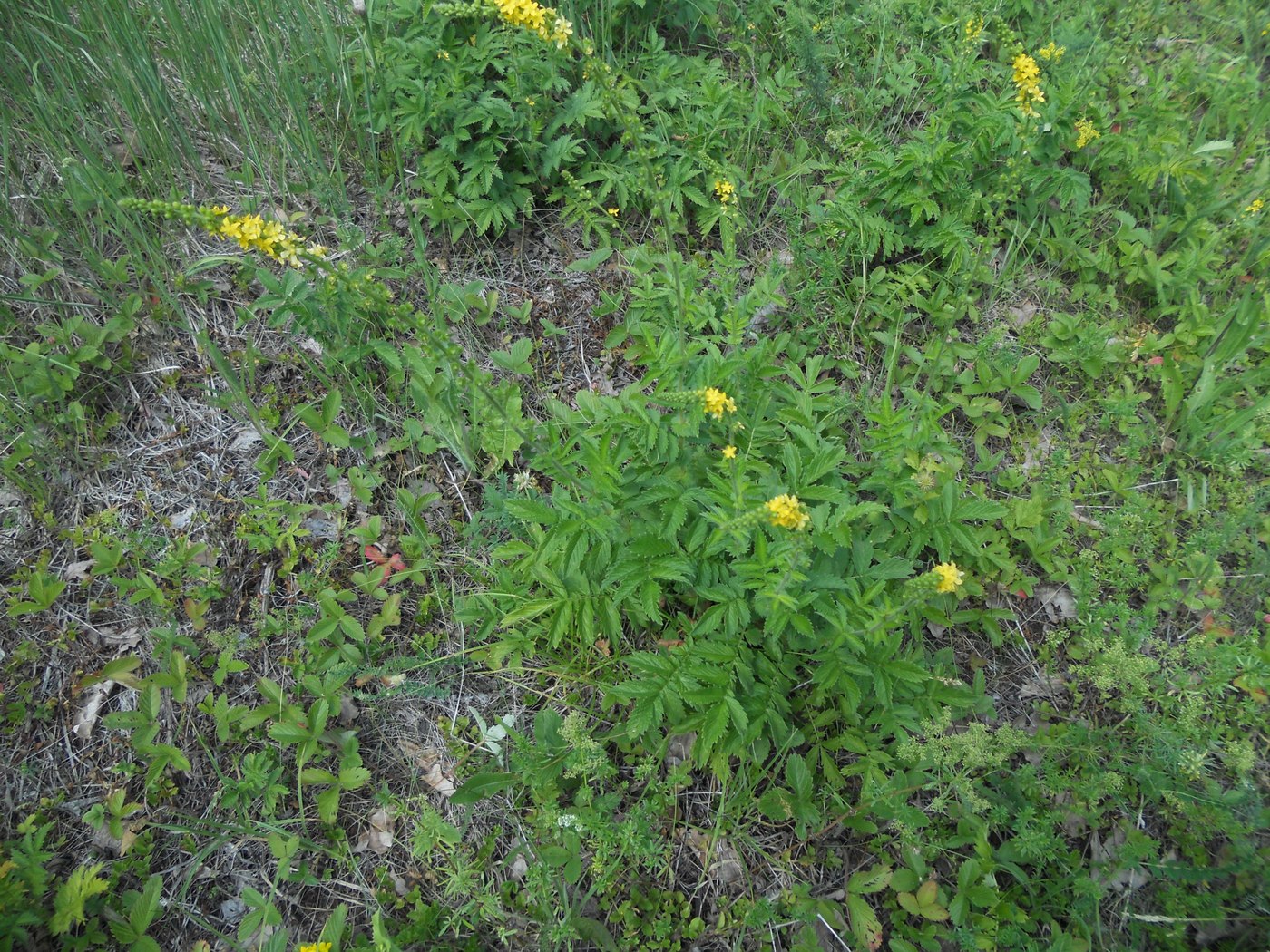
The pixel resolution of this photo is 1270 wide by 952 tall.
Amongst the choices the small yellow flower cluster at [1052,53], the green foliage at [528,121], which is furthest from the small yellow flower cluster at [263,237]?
the small yellow flower cluster at [1052,53]

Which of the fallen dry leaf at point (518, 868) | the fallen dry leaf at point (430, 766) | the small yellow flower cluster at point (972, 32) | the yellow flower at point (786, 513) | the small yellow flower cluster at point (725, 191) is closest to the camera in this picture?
the yellow flower at point (786, 513)

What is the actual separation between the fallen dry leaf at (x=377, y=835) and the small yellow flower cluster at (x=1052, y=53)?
172 inches

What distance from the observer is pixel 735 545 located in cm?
229

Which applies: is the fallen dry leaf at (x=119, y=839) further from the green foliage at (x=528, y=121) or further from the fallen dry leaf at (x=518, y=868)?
the green foliage at (x=528, y=121)

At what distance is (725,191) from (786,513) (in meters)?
1.82

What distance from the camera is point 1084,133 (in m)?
3.40

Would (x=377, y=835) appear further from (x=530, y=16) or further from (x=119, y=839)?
(x=530, y=16)

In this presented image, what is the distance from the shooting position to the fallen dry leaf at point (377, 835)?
252 centimetres

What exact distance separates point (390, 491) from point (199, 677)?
3.35 ft

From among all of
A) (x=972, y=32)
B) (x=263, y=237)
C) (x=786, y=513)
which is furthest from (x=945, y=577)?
(x=972, y=32)

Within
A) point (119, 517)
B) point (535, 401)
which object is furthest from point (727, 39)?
point (119, 517)

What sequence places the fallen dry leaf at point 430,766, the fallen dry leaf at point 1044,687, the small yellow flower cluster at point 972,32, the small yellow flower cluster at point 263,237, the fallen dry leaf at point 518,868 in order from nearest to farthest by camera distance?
the small yellow flower cluster at point 263,237 < the fallen dry leaf at point 518,868 < the fallen dry leaf at point 430,766 < the fallen dry leaf at point 1044,687 < the small yellow flower cluster at point 972,32

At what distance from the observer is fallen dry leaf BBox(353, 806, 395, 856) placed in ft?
8.25

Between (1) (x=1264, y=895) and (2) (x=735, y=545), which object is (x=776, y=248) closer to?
(2) (x=735, y=545)
